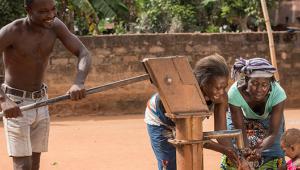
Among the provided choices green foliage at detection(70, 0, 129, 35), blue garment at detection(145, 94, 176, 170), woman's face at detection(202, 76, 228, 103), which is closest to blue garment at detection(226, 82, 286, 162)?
blue garment at detection(145, 94, 176, 170)

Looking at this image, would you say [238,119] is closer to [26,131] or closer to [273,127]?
[273,127]

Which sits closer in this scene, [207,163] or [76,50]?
[76,50]

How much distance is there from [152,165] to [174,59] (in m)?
3.86

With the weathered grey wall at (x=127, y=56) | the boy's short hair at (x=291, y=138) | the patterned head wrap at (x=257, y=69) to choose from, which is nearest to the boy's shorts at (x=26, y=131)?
the patterned head wrap at (x=257, y=69)

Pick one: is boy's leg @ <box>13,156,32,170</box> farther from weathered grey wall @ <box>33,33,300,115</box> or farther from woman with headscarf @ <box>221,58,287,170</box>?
weathered grey wall @ <box>33,33,300,115</box>

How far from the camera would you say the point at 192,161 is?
8.86 feet

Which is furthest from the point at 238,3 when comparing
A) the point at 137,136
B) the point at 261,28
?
the point at 137,136

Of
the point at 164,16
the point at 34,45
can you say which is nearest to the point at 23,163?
the point at 34,45

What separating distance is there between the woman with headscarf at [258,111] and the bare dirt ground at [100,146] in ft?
7.11

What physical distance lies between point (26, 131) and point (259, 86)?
4.76ft

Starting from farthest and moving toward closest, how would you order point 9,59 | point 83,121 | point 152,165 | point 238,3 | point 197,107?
point 238,3 → point 83,121 → point 152,165 → point 9,59 → point 197,107

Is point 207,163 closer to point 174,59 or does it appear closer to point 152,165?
point 152,165

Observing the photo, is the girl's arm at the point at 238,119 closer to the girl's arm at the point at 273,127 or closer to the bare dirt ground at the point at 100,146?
the girl's arm at the point at 273,127

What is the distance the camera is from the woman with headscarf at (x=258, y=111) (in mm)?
3918
